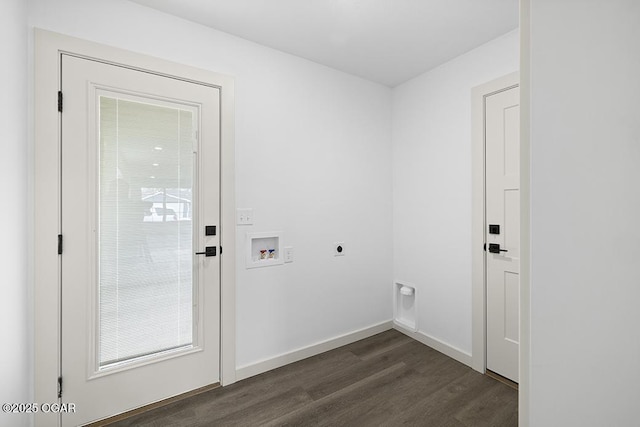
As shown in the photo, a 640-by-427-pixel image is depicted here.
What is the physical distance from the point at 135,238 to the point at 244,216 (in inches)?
28.2

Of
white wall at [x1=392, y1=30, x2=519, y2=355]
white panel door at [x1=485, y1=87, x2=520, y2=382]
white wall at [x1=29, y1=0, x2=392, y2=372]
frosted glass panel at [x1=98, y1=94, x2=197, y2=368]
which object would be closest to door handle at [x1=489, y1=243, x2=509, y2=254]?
white panel door at [x1=485, y1=87, x2=520, y2=382]

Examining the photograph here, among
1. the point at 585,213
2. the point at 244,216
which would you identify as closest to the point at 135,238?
the point at 244,216

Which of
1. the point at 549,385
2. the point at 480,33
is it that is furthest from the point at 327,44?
the point at 549,385

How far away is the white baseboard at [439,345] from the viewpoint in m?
2.40

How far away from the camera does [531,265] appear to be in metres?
0.59

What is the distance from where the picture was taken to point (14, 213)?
1.27 metres

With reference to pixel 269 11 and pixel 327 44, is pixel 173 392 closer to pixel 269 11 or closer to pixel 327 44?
pixel 269 11

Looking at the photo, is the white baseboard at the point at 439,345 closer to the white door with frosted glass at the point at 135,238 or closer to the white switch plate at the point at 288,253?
the white switch plate at the point at 288,253

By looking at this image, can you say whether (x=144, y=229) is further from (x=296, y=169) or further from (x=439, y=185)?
(x=439, y=185)

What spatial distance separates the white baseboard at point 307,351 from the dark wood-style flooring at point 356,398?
47mm

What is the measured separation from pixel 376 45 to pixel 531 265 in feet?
7.39

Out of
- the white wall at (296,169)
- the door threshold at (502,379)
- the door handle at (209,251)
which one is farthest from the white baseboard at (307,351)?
the door threshold at (502,379)

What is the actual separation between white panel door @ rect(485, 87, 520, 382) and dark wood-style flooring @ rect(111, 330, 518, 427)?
0.27 metres

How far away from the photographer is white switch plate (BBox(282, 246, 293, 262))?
2.39 metres
